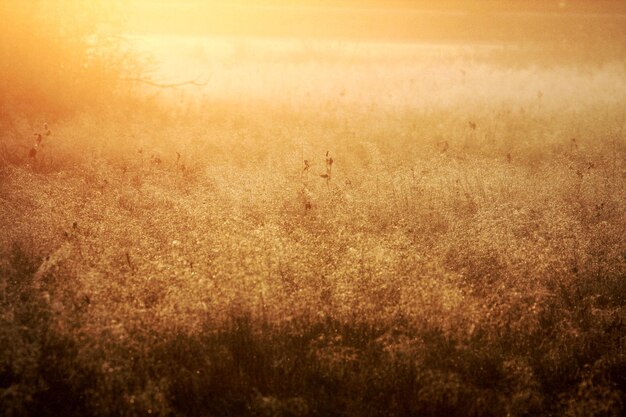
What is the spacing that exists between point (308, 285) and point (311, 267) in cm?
25

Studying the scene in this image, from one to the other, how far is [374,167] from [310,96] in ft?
12.7

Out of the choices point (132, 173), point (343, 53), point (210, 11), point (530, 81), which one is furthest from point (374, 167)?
point (210, 11)

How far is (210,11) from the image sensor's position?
60.0 ft

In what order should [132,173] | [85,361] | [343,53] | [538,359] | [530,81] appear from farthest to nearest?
[343,53]
[530,81]
[132,173]
[538,359]
[85,361]

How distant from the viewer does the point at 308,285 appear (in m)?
3.60

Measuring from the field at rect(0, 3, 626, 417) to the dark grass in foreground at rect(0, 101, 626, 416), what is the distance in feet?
0.05

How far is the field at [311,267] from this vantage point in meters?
2.79

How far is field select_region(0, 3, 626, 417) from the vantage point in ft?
9.16

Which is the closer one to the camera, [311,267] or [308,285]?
[308,285]

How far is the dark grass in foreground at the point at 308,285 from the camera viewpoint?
9.09ft

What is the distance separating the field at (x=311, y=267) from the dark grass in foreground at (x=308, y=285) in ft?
0.05

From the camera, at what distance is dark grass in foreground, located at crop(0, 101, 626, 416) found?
109 inches

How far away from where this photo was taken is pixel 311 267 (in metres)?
3.83

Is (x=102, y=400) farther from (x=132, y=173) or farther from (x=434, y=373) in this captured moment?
(x=132, y=173)
